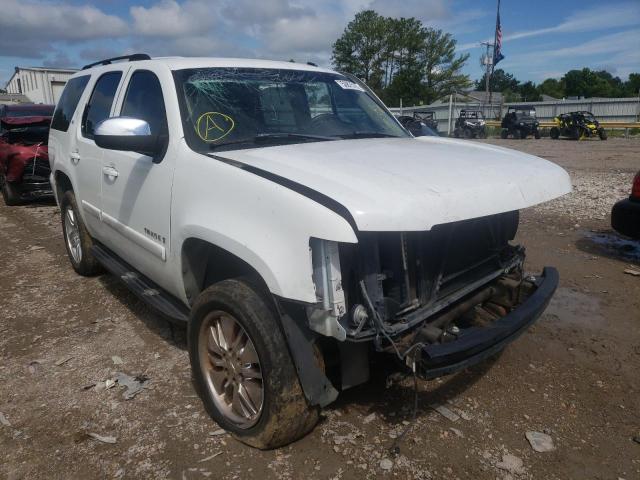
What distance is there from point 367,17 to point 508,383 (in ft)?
231

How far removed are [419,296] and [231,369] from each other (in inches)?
41.0

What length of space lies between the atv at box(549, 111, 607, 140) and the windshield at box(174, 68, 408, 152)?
956 inches

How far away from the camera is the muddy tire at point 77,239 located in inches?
193

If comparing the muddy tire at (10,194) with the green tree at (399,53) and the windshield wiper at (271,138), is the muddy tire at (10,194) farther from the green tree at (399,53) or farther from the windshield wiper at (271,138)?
the green tree at (399,53)

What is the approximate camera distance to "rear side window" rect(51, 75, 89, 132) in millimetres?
4883

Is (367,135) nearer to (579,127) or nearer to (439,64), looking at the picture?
(579,127)

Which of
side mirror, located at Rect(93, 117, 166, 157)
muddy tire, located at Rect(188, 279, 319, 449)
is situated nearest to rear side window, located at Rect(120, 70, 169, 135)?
side mirror, located at Rect(93, 117, 166, 157)

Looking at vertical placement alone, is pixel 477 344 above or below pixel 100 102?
below

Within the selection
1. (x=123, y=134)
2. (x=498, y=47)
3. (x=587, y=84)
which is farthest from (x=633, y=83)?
(x=123, y=134)

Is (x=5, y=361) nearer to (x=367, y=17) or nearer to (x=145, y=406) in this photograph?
(x=145, y=406)

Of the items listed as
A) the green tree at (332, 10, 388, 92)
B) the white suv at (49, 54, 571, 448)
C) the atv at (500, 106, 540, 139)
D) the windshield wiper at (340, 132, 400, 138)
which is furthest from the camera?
the green tree at (332, 10, 388, 92)

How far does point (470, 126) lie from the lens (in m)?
28.0

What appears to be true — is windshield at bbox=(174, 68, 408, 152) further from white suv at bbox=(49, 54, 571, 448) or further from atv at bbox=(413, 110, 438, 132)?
atv at bbox=(413, 110, 438, 132)

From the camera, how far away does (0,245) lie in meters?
6.92
